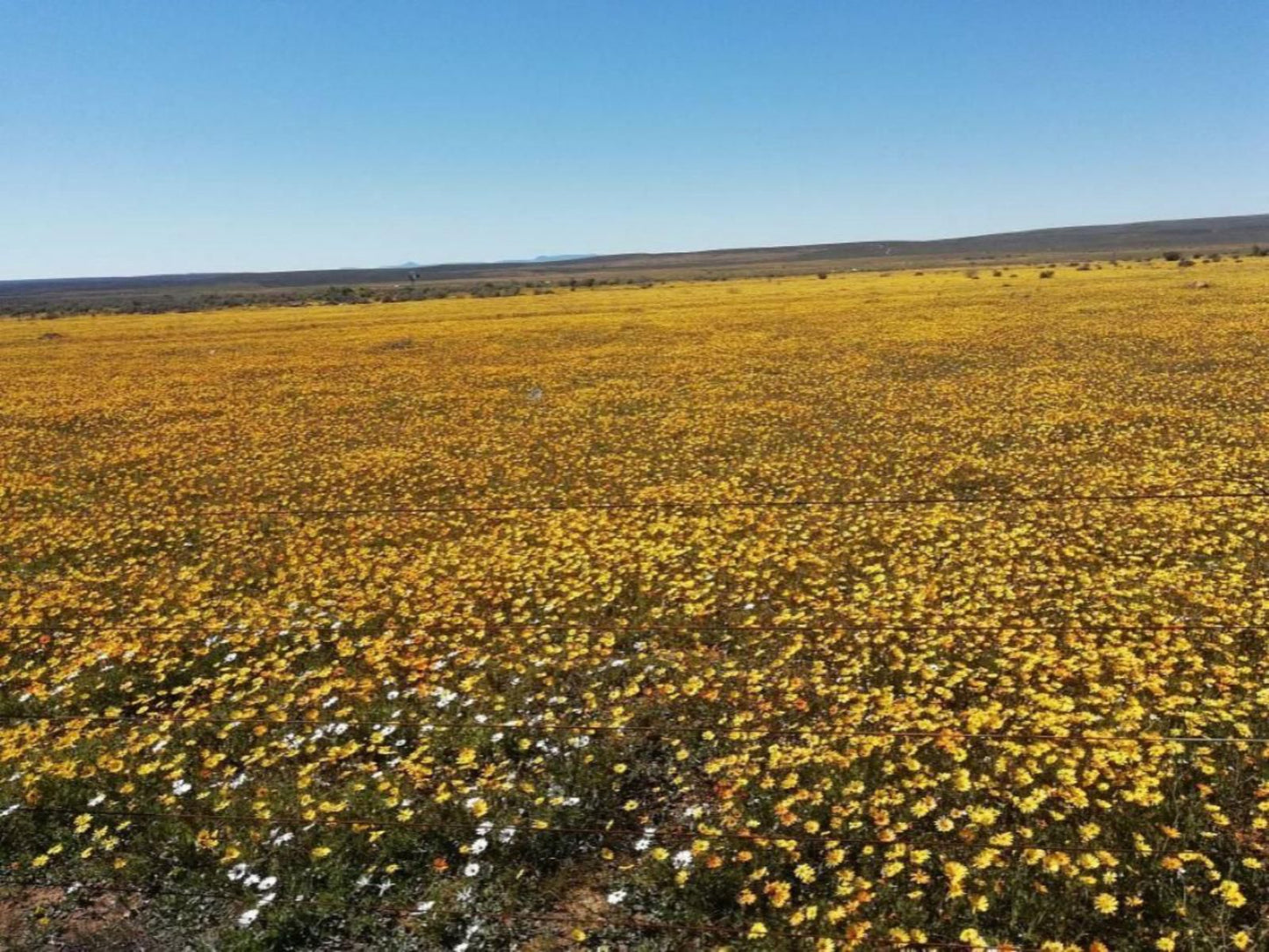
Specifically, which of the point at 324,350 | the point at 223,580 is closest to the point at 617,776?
the point at 223,580

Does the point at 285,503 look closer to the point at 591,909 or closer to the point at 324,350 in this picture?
the point at 591,909

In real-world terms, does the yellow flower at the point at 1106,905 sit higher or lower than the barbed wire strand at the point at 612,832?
higher

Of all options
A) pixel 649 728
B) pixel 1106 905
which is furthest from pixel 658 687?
pixel 1106 905

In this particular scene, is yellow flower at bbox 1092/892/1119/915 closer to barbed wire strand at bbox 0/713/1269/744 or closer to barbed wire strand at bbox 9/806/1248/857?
barbed wire strand at bbox 9/806/1248/857

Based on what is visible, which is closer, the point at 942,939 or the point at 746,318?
the point at 942,939

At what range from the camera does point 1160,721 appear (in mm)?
7215

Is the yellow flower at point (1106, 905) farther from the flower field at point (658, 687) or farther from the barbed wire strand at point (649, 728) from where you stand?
the barbed wire strand at point (649, 728)

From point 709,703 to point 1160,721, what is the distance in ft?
13.0

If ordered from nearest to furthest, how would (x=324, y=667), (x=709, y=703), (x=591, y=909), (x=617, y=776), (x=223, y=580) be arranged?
(x=591, y=909), (x=617, y=776), (x=709, y=703), (x=324, y=667), (x=223, y=580)

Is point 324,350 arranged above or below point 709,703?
above

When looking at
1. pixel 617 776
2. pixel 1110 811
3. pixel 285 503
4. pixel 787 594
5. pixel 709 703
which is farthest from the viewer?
pixel 285 503

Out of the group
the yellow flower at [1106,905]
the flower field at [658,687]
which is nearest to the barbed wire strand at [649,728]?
the flower field at [658,687]

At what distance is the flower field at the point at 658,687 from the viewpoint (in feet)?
18.8

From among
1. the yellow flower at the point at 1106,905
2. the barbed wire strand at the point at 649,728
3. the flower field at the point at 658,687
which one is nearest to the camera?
the yellow flower at the point at 1106,905
